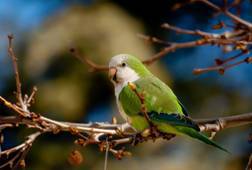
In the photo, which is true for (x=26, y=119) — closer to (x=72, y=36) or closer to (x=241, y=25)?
(x=241, y=25)

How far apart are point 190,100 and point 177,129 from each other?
7.13 metres

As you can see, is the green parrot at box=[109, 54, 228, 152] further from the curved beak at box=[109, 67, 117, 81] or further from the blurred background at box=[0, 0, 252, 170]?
the blurred background at box=[0, 0, 252, 170]

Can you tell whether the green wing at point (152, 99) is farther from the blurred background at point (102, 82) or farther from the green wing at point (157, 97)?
the blurred background at point (102, 82)

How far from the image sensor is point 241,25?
11.0ft

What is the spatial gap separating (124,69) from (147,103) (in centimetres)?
39

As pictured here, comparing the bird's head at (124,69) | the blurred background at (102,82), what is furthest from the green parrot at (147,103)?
the blurred background at (102,82)

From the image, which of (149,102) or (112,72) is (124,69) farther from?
(149,102)

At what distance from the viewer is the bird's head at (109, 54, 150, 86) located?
3949 millimetres

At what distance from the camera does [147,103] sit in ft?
12.0

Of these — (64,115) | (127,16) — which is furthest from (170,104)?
(127,16)

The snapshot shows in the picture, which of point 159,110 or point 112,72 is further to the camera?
point 112,72

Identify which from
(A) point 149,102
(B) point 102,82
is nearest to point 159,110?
(A) point 149,102

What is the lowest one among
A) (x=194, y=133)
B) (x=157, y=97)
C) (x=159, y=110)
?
(x=194, y=133)

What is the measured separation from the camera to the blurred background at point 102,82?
939cm
